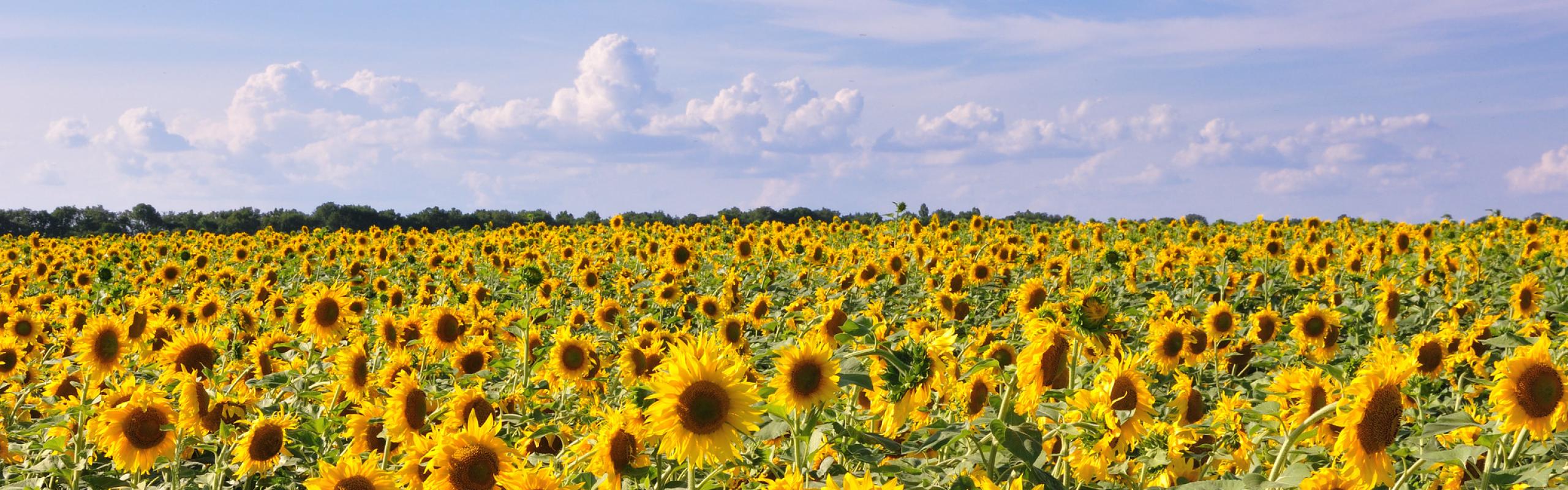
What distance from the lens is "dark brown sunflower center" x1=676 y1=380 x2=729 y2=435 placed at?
2.94m

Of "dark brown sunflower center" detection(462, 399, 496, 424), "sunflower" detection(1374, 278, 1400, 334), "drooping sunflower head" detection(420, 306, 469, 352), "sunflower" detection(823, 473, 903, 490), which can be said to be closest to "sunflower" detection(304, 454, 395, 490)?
"dark brown sunflower center" detection(462, 399, 496, 424)

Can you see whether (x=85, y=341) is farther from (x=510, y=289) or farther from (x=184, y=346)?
(x=510, y=289)

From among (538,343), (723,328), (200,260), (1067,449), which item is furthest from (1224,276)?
(200,260)

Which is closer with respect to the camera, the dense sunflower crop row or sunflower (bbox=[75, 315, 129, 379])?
the dense sunflower crop row

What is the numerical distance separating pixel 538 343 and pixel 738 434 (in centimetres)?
395

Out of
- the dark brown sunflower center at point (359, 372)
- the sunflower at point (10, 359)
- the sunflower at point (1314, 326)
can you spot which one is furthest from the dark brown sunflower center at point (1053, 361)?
the sunflower at point (10, 359)

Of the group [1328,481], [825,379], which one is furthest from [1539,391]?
[825,379]

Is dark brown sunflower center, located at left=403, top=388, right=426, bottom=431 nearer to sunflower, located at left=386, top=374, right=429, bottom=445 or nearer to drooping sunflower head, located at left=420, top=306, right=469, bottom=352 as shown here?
sunflower, located at left=386, top=374, right=429, bottom=445

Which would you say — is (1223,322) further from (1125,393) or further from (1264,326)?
(1125,393)

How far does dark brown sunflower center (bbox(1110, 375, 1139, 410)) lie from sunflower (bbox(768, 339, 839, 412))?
39.6 inches

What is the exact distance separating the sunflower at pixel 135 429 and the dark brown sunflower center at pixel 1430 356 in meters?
6.00

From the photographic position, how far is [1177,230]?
17.9 meters

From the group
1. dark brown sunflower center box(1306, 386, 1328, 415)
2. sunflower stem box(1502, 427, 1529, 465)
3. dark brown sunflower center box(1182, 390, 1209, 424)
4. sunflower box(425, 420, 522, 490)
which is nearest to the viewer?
sunflower box(425, 420, 522, 490)

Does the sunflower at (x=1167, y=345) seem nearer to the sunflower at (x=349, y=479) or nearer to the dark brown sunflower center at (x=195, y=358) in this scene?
the sunflower at (x=349, y=479)
